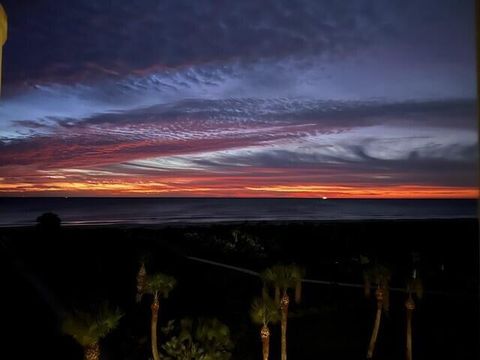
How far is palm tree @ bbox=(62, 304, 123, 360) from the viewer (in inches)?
370

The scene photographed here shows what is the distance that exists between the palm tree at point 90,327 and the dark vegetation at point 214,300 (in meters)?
2.68

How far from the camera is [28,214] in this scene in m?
88.5

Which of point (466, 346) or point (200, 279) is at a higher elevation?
point (200, 279)

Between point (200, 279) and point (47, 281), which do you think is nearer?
point (47, 281)

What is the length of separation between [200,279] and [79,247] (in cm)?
862

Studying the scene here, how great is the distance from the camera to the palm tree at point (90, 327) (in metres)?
9.41

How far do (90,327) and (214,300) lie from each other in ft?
39.9

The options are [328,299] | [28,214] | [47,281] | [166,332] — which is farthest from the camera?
[28,214]

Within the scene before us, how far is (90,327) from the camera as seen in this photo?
9.41m

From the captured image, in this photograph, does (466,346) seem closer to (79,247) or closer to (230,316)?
(230,316)

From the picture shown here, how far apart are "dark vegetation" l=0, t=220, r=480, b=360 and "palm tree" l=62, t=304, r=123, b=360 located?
268 centimetres

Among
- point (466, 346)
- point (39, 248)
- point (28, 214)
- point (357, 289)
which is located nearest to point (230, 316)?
point (357, 289)

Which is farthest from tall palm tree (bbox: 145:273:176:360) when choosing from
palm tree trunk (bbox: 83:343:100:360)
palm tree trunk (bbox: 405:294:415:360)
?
palm tree trunk (bbox: 405:294:415:360)

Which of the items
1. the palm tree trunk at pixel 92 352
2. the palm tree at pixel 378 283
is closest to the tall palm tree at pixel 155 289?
the palm tree trunk at pixel 92 352
